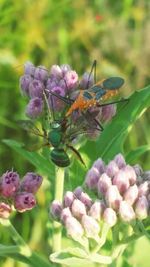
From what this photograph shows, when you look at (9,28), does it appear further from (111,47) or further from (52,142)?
(52,142)

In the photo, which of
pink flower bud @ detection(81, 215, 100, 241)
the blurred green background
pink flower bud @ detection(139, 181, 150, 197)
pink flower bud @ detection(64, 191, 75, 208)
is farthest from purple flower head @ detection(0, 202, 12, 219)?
the blurred green background

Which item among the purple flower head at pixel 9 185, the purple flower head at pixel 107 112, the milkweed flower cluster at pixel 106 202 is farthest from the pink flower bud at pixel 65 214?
the purple flower head at pixel 107 112

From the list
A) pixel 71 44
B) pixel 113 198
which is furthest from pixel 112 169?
pixel 71 44

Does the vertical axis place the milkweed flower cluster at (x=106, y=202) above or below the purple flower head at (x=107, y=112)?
below

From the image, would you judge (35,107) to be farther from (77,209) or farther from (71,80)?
(77,209)

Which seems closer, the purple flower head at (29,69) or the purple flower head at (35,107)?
the purple flower head at (35,107)

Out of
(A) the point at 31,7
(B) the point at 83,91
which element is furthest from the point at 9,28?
(B) the point at 83,91

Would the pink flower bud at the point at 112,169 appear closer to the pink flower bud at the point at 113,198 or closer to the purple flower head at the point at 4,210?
the pink flower bud at the point at 113,198
